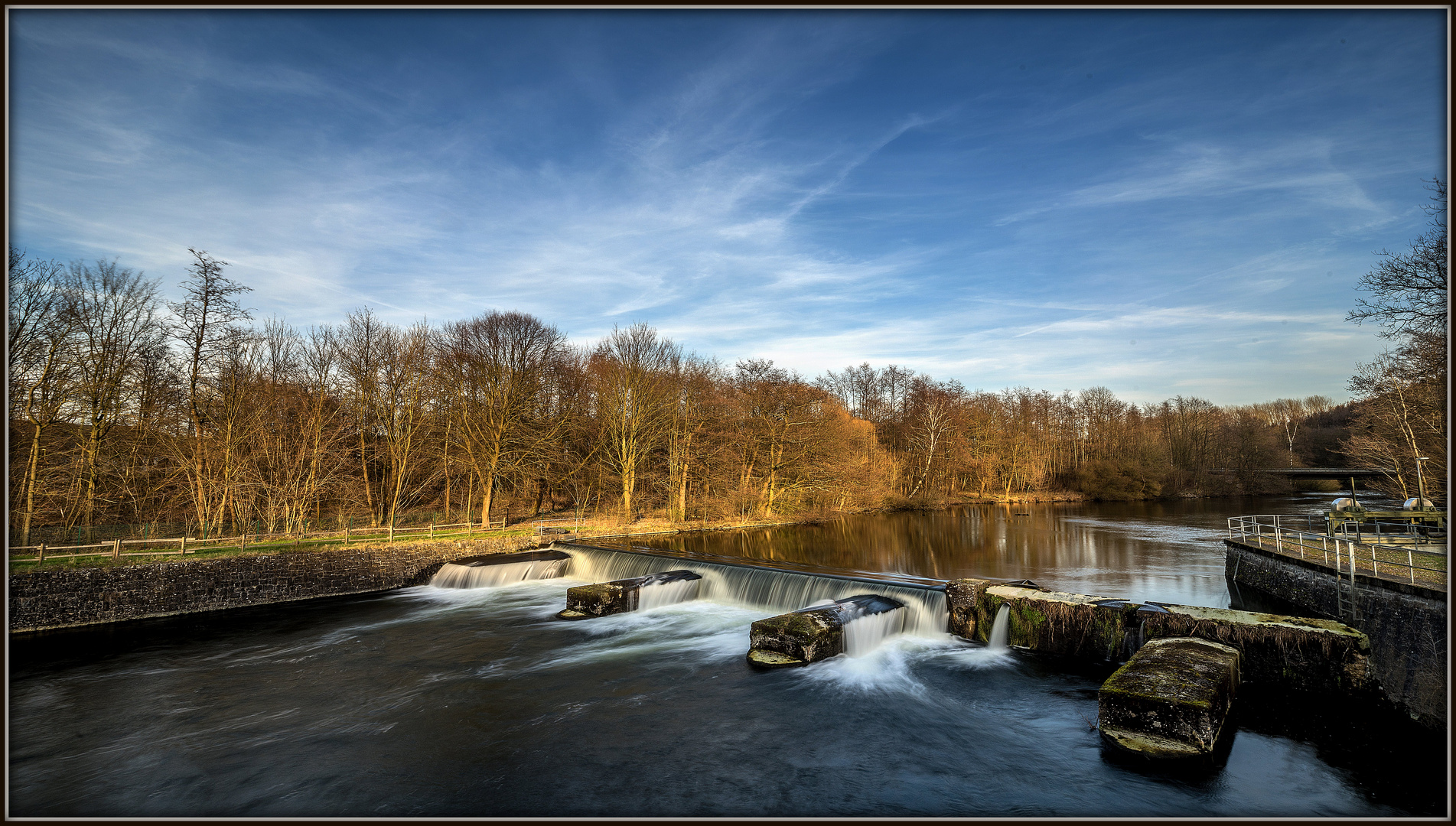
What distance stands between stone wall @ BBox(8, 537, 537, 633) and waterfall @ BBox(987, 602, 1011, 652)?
18.0 metres

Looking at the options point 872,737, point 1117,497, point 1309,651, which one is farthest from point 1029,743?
point 1117,497

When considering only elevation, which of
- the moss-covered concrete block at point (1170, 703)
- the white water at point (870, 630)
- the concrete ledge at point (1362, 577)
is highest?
the concrete ledge at point (1362, 577)

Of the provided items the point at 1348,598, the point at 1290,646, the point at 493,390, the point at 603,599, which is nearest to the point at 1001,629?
the point at 1290,646

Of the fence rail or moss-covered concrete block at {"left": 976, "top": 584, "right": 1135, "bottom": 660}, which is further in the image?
the fence rail

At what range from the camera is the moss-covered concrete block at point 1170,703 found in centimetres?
663

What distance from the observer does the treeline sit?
20469mm

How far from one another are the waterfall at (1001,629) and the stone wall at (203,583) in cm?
1799

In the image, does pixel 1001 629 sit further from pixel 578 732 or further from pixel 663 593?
pixel 663 593

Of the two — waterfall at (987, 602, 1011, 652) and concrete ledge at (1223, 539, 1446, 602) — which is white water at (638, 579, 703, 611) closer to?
waterfall at (987, 602, 1011, 652)

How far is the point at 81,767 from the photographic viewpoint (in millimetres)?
7664

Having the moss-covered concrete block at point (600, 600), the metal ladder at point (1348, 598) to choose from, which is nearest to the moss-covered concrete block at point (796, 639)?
the moss-covered concrete block at point (600, 600)

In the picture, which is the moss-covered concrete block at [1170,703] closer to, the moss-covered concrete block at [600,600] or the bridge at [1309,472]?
the moss-covered concrete block at [600,600]

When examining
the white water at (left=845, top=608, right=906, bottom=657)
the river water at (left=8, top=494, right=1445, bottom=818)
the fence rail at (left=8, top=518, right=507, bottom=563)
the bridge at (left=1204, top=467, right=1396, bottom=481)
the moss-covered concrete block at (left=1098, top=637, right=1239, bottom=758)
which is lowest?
the river water at (left=8, top=494, right=1445, bottom=818)

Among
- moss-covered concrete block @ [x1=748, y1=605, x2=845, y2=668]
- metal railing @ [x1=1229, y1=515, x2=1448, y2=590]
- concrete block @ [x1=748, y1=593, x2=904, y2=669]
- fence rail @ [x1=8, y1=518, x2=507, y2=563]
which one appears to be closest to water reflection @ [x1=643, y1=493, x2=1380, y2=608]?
metal railing @ [x1=1229, y1=515, x2=1448, y2=590]
